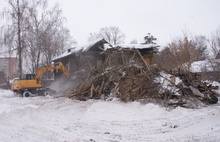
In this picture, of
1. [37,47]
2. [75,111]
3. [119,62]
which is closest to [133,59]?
[119,62]

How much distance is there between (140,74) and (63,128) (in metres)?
6.47

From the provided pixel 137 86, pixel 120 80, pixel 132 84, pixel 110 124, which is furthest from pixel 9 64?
pixel 110 124

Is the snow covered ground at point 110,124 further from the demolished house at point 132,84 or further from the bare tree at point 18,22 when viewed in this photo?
the bare tree at point 18,22

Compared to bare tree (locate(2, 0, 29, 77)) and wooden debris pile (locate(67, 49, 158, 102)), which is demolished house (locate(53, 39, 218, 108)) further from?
bare tree (locate(2, 0, 29, 77))

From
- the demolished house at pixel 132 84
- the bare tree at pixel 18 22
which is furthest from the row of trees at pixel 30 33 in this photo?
the demolished house at pixel 132 84

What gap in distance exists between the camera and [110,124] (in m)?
8.09

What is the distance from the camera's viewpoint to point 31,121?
8.58 meters

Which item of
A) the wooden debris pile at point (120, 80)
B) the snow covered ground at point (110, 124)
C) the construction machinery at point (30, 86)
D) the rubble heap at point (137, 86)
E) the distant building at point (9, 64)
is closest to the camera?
the snow covered ground at point (110, 124)

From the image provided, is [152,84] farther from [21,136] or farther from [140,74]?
[21,136]

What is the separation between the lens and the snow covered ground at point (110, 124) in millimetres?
6343

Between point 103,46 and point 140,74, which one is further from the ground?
point 103,46

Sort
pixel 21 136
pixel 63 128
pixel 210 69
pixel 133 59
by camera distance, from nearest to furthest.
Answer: pixel 21 136
pixel 63 128
pixel 133 59
pixel 210 69

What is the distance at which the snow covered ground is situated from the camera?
6.34 m

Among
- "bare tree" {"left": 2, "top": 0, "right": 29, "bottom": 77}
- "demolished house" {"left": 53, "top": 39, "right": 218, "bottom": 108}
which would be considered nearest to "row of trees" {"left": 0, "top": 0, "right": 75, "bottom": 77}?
"bare tree" {"left": 2, "top": 0, "right": 29, "bottom": 77}
